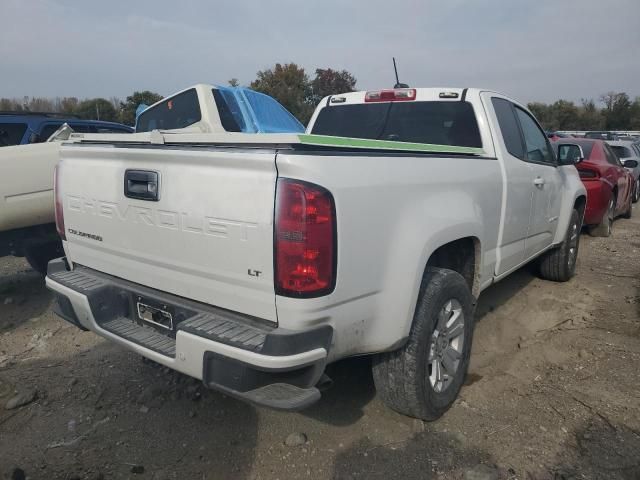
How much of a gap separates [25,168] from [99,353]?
2.15 metres

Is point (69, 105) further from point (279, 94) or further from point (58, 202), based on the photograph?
point (58, 202)

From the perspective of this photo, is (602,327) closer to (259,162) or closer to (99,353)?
(259,162)

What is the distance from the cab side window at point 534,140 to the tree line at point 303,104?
18193 mm

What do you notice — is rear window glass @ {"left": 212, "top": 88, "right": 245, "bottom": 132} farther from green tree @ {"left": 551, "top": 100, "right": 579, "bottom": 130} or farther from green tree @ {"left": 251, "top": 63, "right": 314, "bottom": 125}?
green tree @ {"left": 551, "top": 100, "right": 579, "bottom": 130}

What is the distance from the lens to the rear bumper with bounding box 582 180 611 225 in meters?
7.22

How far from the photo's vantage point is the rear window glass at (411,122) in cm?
365

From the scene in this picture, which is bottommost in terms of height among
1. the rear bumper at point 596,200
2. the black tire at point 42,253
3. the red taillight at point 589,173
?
the black tire at point 42,253

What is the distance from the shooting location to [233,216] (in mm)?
2020

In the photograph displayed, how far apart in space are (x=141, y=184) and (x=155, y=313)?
66cm

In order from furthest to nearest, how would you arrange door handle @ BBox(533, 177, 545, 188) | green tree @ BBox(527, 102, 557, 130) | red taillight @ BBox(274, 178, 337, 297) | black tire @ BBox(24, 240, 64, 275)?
green tree @ BBox(527, 102, 557, 130) < black tire @ BBox(24, 240, 64, 275) < door handle @ BBox(533, 177, 545, 188) < red taillight @ BBox(274, 178, 337, 297)

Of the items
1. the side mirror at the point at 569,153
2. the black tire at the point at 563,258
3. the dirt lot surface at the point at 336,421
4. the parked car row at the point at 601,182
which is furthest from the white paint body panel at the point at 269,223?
the parked car row at the point at 601,182

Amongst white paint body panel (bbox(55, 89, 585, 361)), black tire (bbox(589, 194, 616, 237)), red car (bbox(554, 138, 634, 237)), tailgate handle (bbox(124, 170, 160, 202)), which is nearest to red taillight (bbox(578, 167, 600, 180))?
red car (bbox(554, 138, 634, 237))

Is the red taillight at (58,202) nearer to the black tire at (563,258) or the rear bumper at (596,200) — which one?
the black tire at (563,258)

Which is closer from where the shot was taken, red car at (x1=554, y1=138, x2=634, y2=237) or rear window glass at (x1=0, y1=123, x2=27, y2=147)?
rear window glass at (x1=0, y1=123, x2=27, y2=147)
